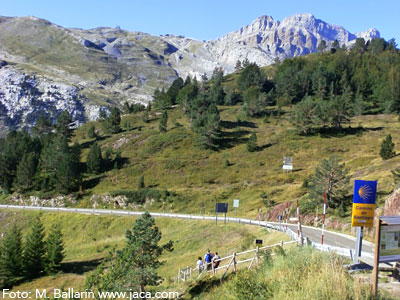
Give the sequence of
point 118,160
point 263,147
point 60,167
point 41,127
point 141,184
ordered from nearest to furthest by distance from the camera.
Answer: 1. point 141,184
2. point 60,167
3. point 118,160
4. point 263,147
5. point 41,127

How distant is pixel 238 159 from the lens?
234ft

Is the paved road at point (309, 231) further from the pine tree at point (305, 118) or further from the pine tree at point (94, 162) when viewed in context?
the pine tree at point (305, 118)

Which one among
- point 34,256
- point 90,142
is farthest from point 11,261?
point 90,142

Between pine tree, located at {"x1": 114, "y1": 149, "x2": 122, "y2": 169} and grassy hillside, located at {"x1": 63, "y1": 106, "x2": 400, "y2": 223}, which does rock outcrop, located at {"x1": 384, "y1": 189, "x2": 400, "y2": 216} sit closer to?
grassy hillside, located at {"x1": 63, "y1": 106, "x2": 400, "y2": 223}

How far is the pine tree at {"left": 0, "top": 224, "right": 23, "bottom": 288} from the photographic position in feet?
113

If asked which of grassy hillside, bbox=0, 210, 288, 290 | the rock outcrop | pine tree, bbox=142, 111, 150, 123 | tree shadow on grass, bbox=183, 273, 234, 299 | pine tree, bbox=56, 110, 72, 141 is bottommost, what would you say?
grassy hillside, bbox=0, 210, 288, 290

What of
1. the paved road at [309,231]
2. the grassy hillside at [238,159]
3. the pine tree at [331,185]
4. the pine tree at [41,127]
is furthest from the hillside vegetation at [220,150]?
the paved road at [309,231]

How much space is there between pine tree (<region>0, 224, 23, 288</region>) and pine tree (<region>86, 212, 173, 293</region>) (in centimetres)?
2208

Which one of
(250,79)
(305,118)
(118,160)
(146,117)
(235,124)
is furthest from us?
(250,79)

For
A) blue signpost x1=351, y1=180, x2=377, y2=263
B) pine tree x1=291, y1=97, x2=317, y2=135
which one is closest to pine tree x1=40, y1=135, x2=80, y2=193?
pine tree x1=291, y1=97, x2=317, y2=135

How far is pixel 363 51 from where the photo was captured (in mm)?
164625

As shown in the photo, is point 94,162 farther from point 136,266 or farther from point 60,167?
point 136,266

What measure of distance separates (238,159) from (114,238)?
34.1 meters

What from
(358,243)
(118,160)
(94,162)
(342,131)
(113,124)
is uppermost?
(342,131)
